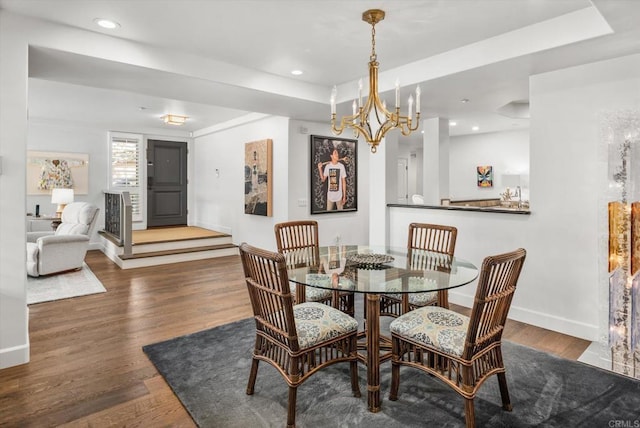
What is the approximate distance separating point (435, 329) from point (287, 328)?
81cm

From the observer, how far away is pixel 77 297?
13.7 feet

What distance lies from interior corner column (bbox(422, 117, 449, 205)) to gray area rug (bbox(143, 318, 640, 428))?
3371 mm

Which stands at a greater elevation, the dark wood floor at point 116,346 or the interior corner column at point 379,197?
the interior corner column at point 379,197

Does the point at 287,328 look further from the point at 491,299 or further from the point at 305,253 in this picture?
the point at 305,253

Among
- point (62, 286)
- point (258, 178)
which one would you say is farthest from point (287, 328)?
point (258, 178)

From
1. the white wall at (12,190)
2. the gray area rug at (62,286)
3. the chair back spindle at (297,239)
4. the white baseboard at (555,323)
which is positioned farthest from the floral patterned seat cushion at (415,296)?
the gray area rug at (62,286)

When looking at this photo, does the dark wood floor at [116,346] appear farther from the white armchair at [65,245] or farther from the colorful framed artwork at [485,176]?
the colorful framed artwork at [485,176]

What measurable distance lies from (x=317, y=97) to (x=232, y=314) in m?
2.70

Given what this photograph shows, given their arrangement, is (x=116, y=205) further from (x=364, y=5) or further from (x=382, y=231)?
(x=364, y=5)

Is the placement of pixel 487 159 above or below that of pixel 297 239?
above

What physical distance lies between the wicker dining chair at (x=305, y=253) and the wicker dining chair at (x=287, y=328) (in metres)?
0.38

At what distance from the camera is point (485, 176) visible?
8422 mm

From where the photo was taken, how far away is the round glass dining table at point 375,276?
80.2 inches

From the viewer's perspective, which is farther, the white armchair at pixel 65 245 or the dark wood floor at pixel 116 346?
the white armchair at pixel 65 245
